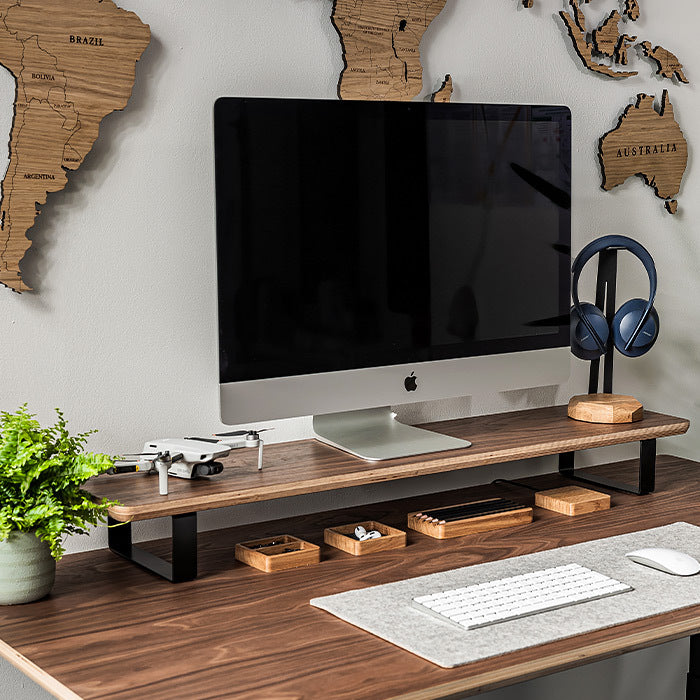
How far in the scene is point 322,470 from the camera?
159 cm

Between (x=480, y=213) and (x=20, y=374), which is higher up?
(x=480, y=213)

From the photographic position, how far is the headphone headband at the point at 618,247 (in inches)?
76.5

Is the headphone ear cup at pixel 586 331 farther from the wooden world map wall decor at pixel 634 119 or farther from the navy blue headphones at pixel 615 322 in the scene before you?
the wooden world map wall decor at pixel 634 119

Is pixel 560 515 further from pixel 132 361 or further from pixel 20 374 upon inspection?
pixel 20 374

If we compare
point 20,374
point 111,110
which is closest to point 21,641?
point 20,374

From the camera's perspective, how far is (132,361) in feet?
5.47

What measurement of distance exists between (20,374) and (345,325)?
20.1 inches

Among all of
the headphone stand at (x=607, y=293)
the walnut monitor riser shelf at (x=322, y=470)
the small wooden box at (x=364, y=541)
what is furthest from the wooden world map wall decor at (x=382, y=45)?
the small wooden box at (x=364, y=541)

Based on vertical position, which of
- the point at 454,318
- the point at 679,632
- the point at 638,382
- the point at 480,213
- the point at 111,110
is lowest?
the point at 679,632

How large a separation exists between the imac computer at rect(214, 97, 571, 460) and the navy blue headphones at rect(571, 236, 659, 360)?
0.17ft

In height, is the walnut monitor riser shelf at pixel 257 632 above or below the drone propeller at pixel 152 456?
below

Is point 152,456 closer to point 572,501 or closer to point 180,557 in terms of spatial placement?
point 180,557

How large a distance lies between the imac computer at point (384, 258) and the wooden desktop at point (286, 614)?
12 cm

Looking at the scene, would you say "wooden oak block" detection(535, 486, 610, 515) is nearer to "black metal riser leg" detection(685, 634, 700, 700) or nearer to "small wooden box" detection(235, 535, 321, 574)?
"black metal riser leg" detection(685, 634, 700, 700)
